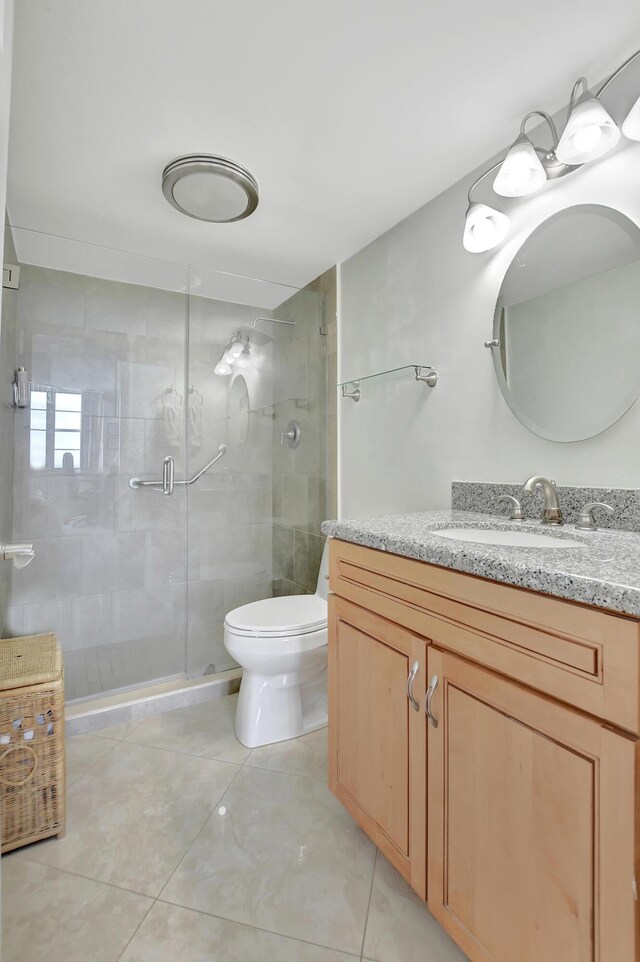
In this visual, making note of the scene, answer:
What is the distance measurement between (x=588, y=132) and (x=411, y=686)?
1448 millimetres

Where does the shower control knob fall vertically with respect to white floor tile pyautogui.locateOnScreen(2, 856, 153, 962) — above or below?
above

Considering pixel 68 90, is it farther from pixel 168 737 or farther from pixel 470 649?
pixel 168 737

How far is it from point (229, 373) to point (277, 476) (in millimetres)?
607

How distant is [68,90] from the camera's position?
132 centimetres

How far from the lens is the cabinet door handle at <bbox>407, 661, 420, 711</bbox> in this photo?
102 centimetres

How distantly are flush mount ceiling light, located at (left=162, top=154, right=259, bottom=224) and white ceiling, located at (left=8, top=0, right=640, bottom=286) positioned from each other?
37 mm

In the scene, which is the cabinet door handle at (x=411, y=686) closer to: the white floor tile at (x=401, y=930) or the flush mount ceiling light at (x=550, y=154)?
the white floor tile at (x=401, y=930)

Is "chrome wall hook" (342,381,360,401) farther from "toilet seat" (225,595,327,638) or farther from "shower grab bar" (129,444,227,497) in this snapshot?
"toilet seat" (225,595,327,638)

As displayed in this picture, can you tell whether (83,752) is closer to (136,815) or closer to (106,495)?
(136,815)

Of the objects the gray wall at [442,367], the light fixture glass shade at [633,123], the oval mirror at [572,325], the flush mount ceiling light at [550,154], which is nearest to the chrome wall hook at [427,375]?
the gray wall at [442,367]

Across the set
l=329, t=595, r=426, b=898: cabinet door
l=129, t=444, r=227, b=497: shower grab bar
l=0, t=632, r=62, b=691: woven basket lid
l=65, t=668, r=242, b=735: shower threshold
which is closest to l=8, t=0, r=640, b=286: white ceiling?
l=129, t=444, r=227, b=497: shower grab bar

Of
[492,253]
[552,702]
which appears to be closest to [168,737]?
[552,702]

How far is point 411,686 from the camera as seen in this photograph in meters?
1.03

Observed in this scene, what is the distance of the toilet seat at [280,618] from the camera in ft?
5.62
